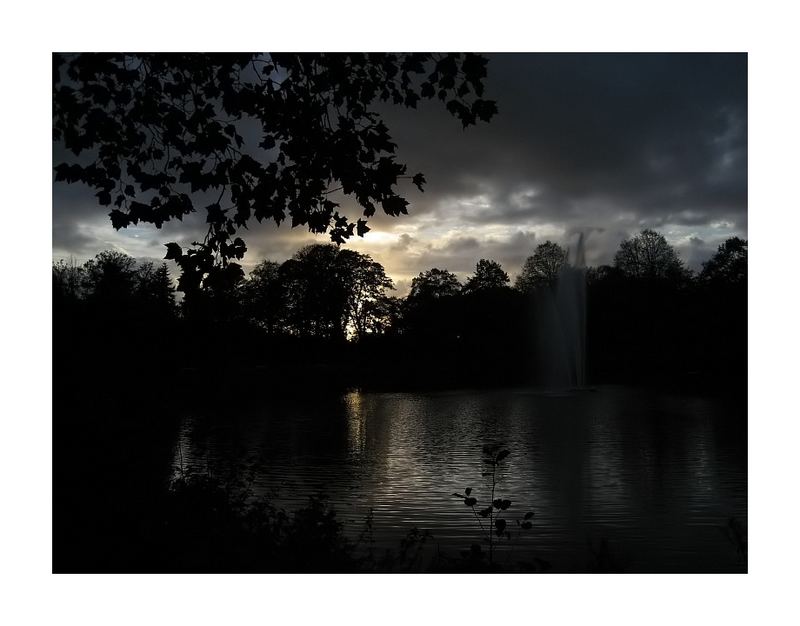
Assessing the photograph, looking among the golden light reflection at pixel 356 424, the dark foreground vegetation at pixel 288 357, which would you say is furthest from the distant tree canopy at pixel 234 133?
the golden light reflection at pixel 356 424

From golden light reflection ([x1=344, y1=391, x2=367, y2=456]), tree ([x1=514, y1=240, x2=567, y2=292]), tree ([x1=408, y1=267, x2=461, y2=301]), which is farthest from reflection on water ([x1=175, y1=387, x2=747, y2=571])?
tree ([x1=408, y1=267, x2=461, y2=301])

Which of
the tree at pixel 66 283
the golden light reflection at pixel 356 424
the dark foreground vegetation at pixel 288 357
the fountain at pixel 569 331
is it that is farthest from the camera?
the fountain at pixel 569 331

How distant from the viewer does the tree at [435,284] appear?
63.2 metres

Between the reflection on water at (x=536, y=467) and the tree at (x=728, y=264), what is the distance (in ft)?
54.3

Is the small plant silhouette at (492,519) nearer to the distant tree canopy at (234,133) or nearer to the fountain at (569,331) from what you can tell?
the distant tree canopy at (234,133)

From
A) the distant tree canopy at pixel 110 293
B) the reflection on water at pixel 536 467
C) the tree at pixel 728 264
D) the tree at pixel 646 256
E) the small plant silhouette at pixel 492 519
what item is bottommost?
the reflection on water at pixel 536 467

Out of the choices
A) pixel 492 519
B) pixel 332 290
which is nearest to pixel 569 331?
pixel 332 290

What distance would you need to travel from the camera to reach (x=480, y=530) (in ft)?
25.3

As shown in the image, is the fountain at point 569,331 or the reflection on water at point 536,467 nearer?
the reflection on water at point 536,467

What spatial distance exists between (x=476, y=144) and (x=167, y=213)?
12229 mm

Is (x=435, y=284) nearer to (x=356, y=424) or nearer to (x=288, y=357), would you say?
(x=288, y=357)
